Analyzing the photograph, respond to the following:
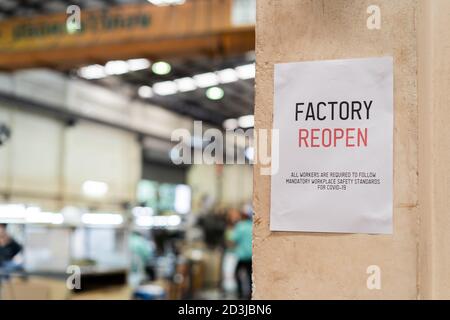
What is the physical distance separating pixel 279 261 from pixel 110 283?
27.9ft

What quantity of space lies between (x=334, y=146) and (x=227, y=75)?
1203cm

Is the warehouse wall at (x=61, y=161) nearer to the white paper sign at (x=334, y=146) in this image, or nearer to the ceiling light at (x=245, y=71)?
the ceiling light at (x=245, y=71)

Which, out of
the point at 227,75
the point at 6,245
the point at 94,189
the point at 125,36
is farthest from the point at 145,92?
the point at 6,245

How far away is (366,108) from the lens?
5.05 feet

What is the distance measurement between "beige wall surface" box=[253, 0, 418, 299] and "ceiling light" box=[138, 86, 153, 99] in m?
13.2

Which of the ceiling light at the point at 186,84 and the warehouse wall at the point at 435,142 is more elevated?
the ceiling light at the point at 186,84

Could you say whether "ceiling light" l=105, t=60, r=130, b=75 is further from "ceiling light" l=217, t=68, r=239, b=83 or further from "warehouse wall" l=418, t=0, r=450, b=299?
"warehouse wall" l=418, t=0, r=450, b=299

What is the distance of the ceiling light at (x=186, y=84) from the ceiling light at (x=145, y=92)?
82cm

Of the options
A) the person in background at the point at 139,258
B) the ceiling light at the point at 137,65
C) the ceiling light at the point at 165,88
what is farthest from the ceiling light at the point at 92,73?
the person in background at the point at 139,258

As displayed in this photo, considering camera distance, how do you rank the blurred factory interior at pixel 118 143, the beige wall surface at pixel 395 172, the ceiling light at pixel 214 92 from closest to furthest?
the beige wall surface at pixel 395 172 → the blurred factory interior at pixel 118 143 → the ceiling light at pixel 214 92

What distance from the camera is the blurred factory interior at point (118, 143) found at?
6.52m

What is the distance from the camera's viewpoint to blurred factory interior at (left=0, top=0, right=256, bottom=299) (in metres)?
6.52

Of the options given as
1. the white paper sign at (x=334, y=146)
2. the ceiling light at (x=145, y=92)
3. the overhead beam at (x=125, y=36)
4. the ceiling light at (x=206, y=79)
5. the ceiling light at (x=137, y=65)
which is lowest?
the white paper sign at (x=334, y=146)

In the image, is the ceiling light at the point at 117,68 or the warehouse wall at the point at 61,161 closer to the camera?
the warehouse wall at the point at 61,161
